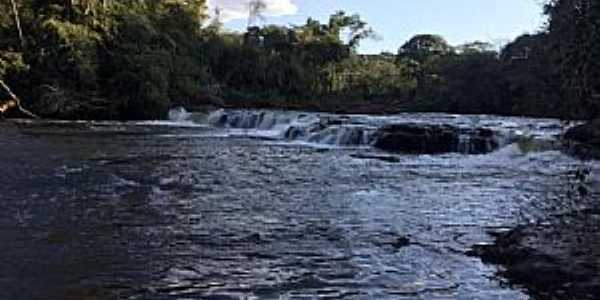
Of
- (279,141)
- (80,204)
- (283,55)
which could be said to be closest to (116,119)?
(279,141)

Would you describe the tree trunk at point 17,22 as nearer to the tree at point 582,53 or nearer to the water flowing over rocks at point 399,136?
the water flowing over rocks at point 399,136

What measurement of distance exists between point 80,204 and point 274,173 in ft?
20.6

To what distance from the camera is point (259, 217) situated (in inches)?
497

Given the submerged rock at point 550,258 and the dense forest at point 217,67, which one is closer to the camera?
the submerged rock at point 550,258

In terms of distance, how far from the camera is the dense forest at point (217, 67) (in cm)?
3978

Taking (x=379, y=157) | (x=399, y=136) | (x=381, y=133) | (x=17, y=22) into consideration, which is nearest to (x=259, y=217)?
(x=379, y=157)

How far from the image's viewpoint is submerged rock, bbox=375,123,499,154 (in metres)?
25.9

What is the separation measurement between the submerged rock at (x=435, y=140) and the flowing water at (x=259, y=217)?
0.68 m

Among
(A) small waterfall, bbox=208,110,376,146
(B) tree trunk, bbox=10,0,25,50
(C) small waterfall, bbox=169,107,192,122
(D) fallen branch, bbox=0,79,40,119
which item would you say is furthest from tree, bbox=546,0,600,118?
(B) tree trunk, bbox=10,0,25,50

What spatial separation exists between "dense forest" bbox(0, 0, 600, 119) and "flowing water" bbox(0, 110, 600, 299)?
5.09 meters

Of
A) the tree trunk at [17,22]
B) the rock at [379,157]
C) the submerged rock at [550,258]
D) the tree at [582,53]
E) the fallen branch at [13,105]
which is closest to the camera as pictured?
the submerged rock at [550,258]

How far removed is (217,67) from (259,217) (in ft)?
154

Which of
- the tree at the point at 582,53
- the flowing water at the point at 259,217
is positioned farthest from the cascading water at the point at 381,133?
the tree at the point at 582,53

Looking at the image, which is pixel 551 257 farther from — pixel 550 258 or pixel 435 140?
pixel 435 140
